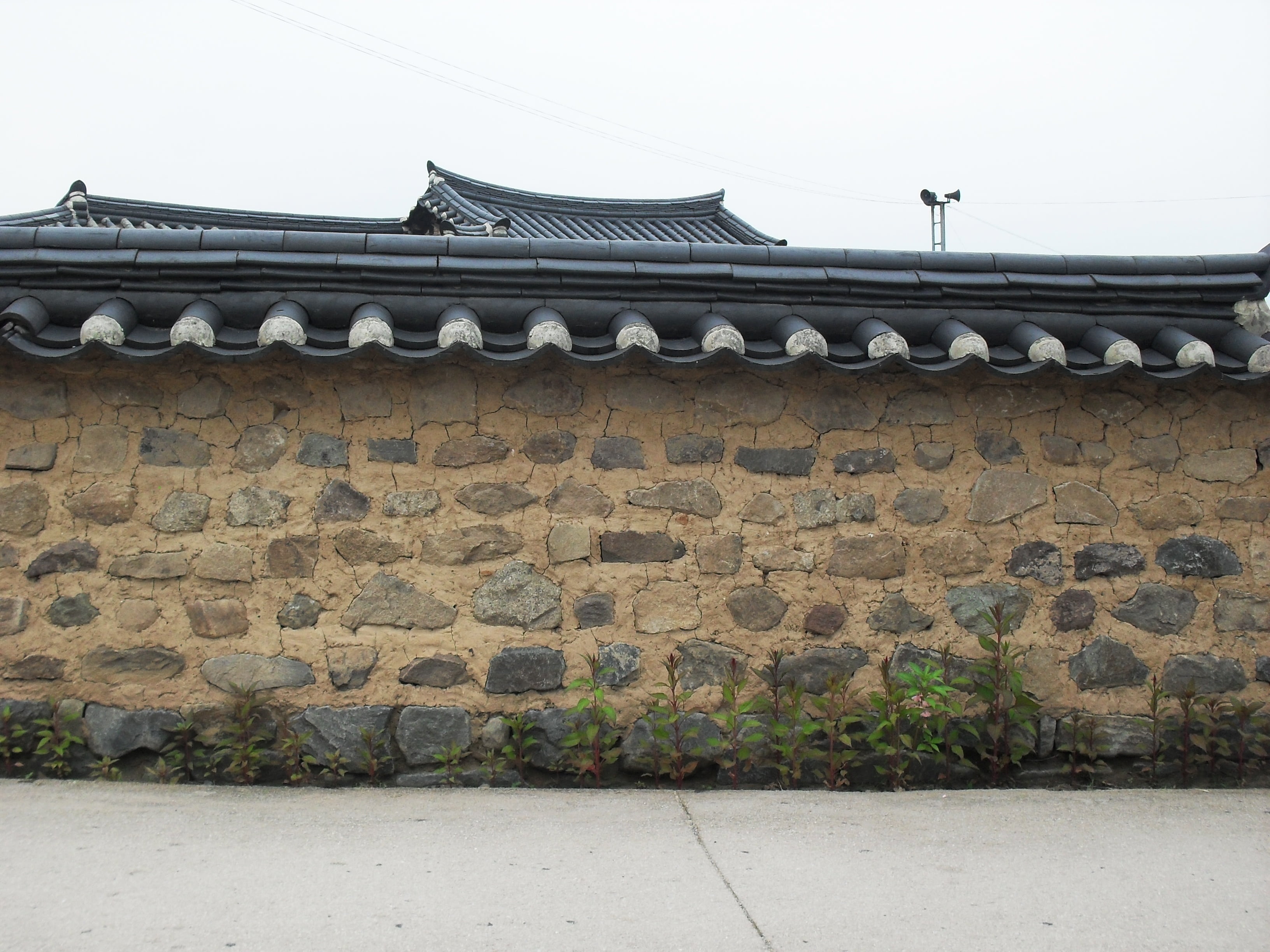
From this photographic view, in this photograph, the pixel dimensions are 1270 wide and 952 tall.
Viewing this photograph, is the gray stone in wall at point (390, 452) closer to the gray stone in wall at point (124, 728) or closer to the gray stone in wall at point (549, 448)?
the gray stone in wall at point (549, 448)

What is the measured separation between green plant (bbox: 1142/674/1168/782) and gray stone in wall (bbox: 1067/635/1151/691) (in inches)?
2.8

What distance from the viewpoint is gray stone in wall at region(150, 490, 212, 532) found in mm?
4223

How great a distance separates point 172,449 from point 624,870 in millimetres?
2535

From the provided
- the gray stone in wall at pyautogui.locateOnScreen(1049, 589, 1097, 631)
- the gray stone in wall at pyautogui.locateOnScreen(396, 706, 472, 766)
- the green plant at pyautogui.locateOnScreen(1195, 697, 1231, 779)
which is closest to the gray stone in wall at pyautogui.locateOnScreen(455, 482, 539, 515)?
the gray stone in wall at pyautogui.locateOnScreen(396, 706, 472, 766)

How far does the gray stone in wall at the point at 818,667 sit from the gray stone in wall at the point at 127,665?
2.57 m

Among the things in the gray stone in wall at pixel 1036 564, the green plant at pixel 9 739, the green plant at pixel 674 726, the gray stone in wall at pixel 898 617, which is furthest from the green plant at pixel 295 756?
the gray stone in wall at pixel 1036 564

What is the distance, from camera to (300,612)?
4227mm

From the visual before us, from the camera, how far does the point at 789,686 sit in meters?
4.32

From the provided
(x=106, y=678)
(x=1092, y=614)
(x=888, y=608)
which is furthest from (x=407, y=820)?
(x=1092, y=614)

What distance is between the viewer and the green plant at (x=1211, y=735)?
4453 mm

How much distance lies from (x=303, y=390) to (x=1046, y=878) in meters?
3.34

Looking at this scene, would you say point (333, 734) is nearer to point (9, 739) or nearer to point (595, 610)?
point (595, 610)

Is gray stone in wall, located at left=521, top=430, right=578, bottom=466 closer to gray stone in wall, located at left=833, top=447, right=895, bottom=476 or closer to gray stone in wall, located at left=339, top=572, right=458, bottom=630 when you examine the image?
gray stone in wall, located at left=339, top=572, right=458, bottom=630

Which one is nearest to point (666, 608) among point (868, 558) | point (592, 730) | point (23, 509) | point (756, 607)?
point (756, 607)
